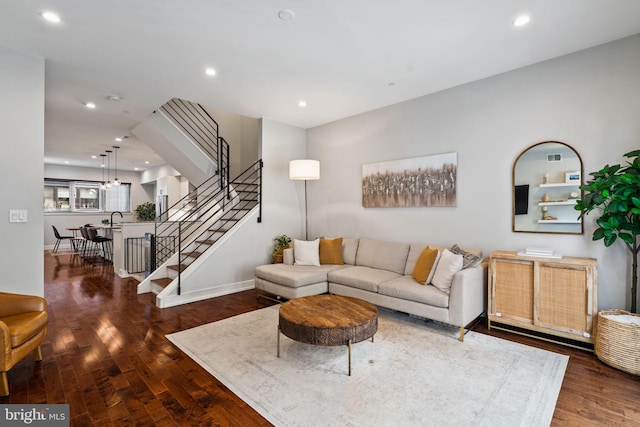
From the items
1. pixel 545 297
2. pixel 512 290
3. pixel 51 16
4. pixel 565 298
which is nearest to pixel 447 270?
pixel 512 290

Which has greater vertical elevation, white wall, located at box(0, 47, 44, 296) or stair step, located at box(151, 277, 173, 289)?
white wall, located at box(0, 47, 44, 296)

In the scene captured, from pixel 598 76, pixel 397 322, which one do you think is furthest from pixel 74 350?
pixel 598 76

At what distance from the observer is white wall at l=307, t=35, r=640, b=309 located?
3045mm

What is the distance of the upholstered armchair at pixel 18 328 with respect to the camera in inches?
87.9

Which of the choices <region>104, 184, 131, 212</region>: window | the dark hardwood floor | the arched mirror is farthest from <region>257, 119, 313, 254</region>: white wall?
<region>104, 184, 131, 212</region>: window

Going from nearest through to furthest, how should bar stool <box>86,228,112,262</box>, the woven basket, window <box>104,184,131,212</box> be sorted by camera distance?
the woven basket
bar stool <box>86,228,112,262</box>
window <box>104,184,131,212</box>

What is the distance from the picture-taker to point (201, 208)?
6.60 m

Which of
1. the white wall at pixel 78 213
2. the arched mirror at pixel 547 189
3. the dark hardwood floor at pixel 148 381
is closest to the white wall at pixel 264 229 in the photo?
the dark hardwood floor at pixel 148 381

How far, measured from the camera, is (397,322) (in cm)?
371

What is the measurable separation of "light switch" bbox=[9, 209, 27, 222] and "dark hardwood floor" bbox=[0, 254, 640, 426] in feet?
4.26

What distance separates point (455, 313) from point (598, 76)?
2865 mm

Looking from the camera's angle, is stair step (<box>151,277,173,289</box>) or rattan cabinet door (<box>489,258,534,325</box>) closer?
rattan cabinet door (<box>489,258,534,325</box>)

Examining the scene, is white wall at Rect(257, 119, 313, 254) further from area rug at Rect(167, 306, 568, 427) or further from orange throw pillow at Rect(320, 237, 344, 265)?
area rug at Rect(167, 306, 568, 427)

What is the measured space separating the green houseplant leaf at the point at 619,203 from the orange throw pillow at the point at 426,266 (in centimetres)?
144
